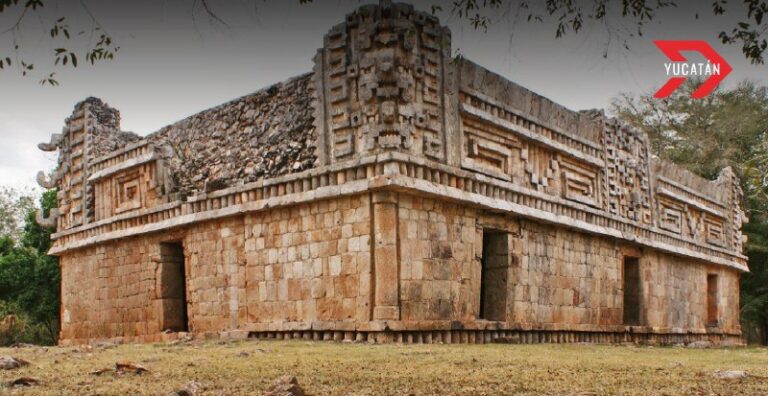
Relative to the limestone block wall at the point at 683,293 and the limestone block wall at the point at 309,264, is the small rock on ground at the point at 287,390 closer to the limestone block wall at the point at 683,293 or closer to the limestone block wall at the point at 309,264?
the limestone block wall at the point at 309,264

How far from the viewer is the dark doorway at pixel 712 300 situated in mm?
18703

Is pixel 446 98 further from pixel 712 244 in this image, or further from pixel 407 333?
pixel 712 244

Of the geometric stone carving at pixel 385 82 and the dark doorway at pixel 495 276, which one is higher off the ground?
the geometric stone carving at pixel 385 82

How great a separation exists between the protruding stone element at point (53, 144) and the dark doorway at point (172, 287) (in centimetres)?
509

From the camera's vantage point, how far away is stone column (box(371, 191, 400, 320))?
9453mm

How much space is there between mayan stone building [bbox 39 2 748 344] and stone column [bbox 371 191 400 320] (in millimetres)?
19

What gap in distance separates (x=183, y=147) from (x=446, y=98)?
5073 mm

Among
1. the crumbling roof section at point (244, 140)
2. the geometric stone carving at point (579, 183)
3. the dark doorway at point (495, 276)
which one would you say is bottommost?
the dark doorway at point (495, 276)

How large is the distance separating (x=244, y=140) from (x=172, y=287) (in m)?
2.78

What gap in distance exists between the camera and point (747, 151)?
24344 mm

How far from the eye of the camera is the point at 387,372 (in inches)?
246

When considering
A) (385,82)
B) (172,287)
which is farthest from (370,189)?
(172,287)

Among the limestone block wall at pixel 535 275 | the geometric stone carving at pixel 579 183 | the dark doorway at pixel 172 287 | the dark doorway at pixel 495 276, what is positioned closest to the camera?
the limestone block wall at pixel 535 275

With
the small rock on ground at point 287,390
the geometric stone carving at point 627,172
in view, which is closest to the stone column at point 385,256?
the small rock on ground at point 287,390
